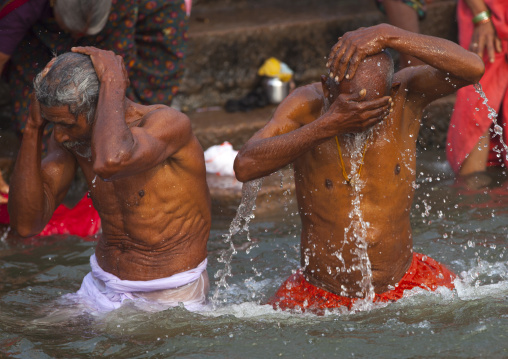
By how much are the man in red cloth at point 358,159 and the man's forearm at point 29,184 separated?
111cm

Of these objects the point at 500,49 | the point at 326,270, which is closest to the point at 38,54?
the point at 326,270

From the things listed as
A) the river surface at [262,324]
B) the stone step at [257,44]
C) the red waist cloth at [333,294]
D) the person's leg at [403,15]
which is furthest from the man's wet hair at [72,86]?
the person's leg at [403,15]

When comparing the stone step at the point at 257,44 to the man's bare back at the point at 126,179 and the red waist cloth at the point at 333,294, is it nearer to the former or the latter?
the man's bare back at the point at 126,179

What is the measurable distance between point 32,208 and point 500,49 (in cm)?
403

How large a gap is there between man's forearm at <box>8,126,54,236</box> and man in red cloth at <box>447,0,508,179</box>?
3659mm

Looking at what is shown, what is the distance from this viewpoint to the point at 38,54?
602 centimetres

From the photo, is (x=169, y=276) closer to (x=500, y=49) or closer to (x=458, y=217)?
(x=458, y=217)

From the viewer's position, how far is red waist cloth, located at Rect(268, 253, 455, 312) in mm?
4211

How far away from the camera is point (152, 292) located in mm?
4270

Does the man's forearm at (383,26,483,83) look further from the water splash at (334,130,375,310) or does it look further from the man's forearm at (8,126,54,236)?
the man's forearm at (8,126,54,236)

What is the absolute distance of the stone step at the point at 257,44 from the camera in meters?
7.78

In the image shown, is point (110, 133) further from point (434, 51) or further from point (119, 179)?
point (434, 51)

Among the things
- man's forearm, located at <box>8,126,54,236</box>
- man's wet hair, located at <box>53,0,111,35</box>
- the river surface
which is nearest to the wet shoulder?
the river surface

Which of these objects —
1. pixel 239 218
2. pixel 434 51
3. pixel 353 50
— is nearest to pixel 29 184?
pixel 239 218
